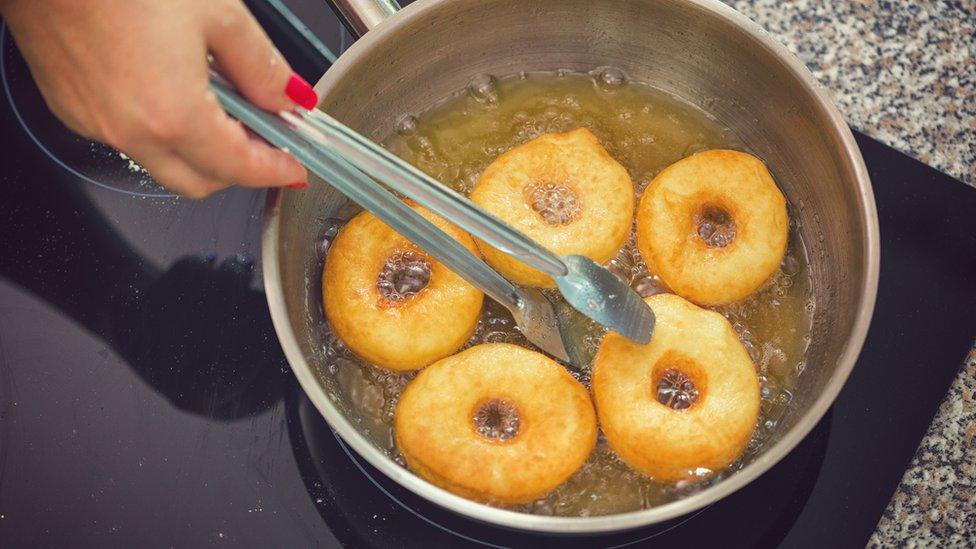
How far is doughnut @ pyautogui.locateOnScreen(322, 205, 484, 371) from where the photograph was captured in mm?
945

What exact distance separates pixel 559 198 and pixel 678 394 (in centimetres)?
28

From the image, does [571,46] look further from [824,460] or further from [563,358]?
[824,460]

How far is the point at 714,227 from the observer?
103 cm

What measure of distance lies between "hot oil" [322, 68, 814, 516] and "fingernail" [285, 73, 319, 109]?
0.31m

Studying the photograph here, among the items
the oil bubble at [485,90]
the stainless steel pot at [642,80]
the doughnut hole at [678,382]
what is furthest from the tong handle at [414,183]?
the oil bubble at [485,90]

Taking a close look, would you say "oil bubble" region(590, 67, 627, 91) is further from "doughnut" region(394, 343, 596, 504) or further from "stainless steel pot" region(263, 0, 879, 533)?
"doughnut" region(394, 343, 596, 504)

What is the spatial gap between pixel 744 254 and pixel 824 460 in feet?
0.83

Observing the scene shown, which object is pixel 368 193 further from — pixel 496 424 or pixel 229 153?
pixel 496 424

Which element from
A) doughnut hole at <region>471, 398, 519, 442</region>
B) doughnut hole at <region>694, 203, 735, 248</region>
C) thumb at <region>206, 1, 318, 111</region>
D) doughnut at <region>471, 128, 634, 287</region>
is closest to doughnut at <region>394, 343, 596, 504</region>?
doughnut hole at <region>471, 398, 519, 442</region>

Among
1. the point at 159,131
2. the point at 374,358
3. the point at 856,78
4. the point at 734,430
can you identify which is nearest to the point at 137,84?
the point at 159,131

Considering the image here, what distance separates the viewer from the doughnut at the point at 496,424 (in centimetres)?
87

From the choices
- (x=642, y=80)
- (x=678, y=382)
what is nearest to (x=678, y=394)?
(x=678, y=382)

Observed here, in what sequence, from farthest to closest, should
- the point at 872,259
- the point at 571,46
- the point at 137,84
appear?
the point at 571,46, the point at 872,259, the point at 137,84

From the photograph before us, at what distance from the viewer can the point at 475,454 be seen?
868 millimetres
